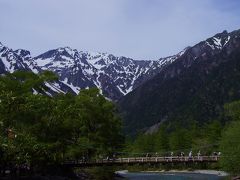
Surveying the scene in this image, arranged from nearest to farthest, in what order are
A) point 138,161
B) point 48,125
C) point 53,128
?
point 48,125, point 53,128, point 138,161

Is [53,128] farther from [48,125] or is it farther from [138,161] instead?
[138,161]

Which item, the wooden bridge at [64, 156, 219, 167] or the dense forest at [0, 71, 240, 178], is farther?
the wooden bridge at [64, 156, 219, 167]

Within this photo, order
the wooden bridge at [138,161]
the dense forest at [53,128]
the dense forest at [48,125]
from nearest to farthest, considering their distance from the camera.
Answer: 1. the dense forest at [48,125]
2. the dense forest at [53,128]
3. the wooden bridge at [138,161]

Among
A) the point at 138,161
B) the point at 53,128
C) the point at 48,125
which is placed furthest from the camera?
the point at 138,161

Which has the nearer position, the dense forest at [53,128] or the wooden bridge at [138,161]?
the dense forest at [53,128]

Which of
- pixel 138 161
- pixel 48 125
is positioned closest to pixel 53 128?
pixel 48 125

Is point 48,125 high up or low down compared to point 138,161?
up

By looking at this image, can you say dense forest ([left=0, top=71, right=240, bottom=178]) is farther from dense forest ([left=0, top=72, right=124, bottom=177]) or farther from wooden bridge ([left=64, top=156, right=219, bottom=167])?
wooden bridge ([left=64, top=156, right=219, bottom=167])

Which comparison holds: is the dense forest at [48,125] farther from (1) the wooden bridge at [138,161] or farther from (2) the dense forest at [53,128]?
(1) the wooden bridge at [138,161]

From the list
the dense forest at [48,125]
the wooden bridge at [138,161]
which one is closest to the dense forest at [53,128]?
the dense forest at [48,125]

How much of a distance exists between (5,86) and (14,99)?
18.8ft

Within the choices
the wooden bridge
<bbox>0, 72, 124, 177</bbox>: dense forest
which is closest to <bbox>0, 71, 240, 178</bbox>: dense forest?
<bbox>0, 72, 124, 177</bbox>: dense forest

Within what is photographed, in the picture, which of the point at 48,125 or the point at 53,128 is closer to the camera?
the point at 48,125

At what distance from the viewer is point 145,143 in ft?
489
